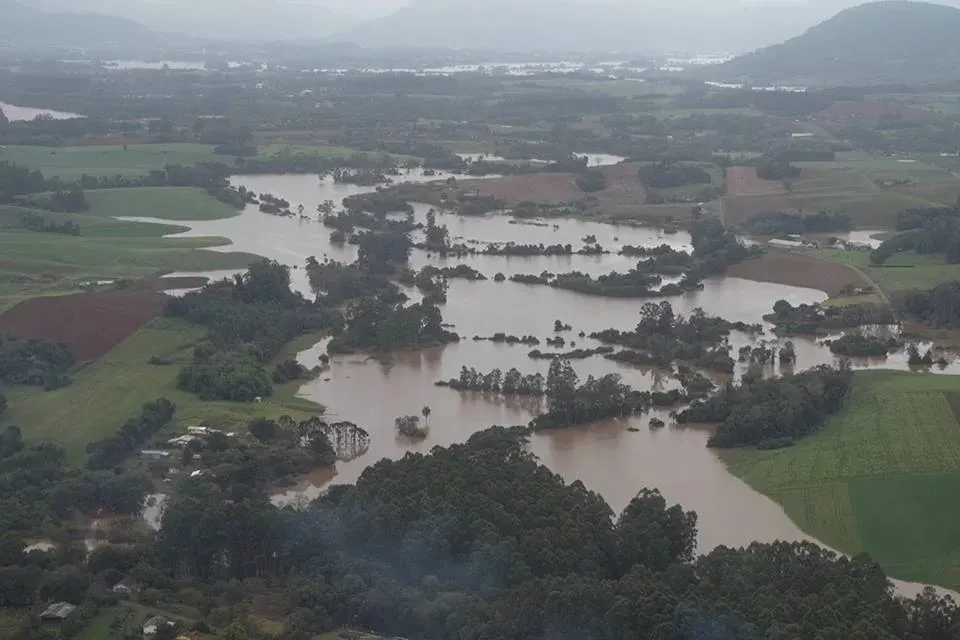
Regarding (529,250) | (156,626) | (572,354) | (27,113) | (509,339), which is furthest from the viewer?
(27,113)

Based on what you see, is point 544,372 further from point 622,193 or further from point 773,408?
point 622,193

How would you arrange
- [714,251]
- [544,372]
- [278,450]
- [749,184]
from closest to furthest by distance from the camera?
[278,450]
[544,372]
[714,251]
[749,184]

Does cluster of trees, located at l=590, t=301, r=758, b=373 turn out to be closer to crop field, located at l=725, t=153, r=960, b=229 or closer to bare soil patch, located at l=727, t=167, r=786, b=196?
crop field, located at l=725, t=153, r=960, b=229

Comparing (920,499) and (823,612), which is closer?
(823,612)

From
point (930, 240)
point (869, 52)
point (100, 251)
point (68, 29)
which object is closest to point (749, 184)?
point (930, 240)

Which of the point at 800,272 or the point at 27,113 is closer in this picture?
the point at 800,272

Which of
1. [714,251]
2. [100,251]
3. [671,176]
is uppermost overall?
[671,176]

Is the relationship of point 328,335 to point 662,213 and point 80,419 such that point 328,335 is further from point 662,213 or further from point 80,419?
point 662,213

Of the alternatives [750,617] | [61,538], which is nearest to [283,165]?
[61,538]
